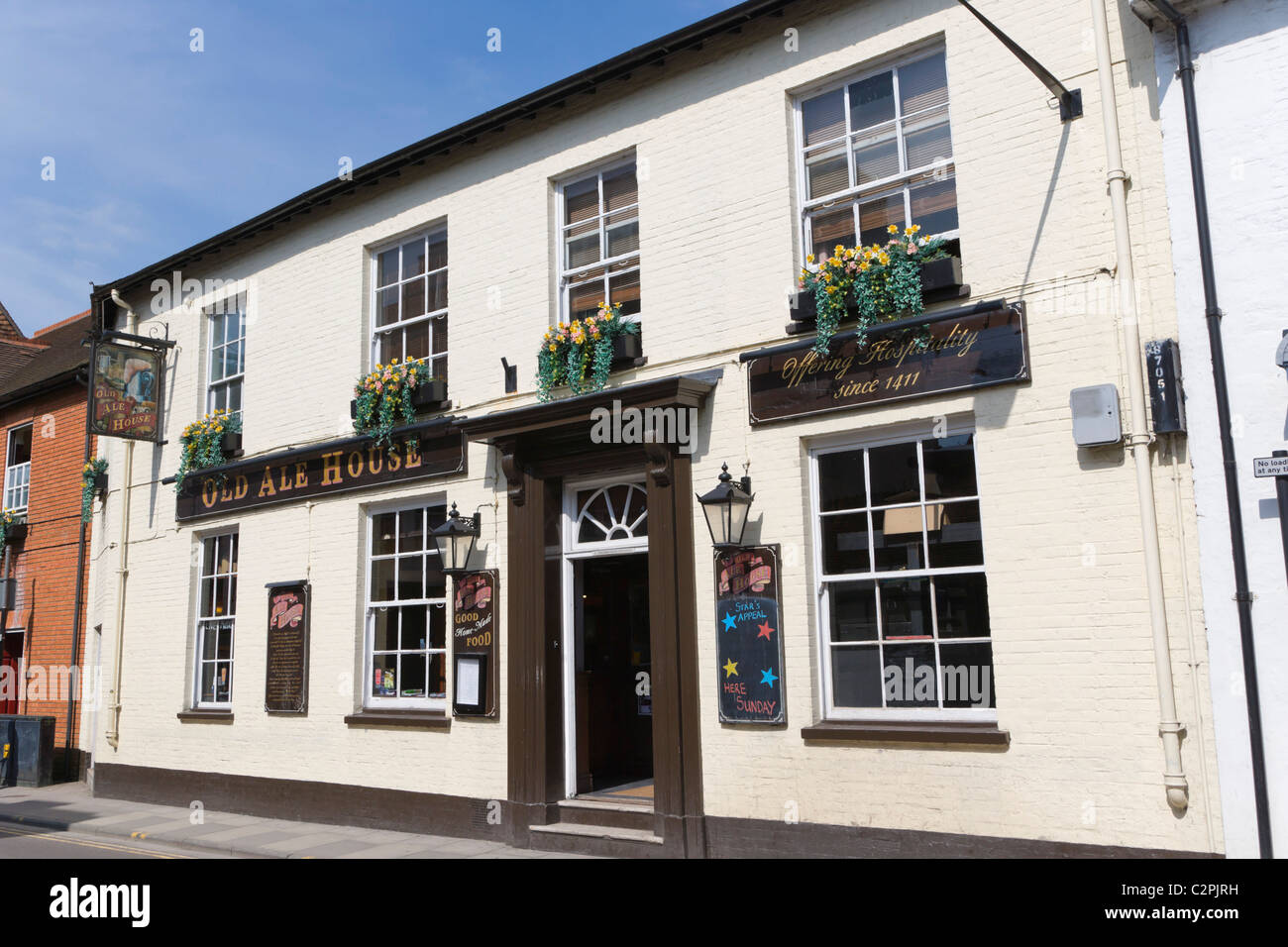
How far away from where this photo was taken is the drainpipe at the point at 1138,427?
6500 mm

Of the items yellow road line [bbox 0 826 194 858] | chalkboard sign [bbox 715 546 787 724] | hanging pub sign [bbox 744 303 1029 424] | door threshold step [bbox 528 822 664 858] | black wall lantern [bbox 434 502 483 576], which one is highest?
hanging pub sign [bbox 744 303 1029 424]

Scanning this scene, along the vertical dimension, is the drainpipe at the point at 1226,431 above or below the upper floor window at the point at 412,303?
below

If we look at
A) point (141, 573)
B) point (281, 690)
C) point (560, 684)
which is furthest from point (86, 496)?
point (560, 684)

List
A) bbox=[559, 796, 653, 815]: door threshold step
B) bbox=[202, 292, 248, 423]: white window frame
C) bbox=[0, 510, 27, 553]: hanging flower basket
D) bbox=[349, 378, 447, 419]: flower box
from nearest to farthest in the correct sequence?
bbox=[559, 796, 653, 815]: door threshold step → bbox=[349, 378, 447, 419]: flower box → bbox=[202, 292, 248, 423]: white window frame → bbox=[0, 510, 27, 553]: hanging flower basket

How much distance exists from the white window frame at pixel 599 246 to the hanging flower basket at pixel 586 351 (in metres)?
0.21

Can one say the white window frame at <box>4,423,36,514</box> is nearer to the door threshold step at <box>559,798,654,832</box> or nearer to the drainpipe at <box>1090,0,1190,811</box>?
the door threshold step at <box>559,798,654,832</box>

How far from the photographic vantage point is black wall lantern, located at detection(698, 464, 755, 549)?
848 centimetres

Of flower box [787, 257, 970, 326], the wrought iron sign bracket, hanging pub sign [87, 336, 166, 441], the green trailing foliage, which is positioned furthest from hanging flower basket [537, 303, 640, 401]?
hanging pub sign [87, 336, 166, 441]

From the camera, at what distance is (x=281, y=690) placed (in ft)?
39.5

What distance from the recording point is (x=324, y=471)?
39.5 ft

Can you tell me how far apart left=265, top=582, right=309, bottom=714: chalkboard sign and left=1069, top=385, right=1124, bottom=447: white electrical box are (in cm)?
850

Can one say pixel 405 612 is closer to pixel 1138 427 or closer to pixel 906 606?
pixel 906 606

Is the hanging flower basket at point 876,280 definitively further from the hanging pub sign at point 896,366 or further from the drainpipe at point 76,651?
the drainpipe at point 76,651

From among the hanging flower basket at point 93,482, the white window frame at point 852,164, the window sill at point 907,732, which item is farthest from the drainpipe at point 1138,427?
the hanging flower basket at point 93,482
